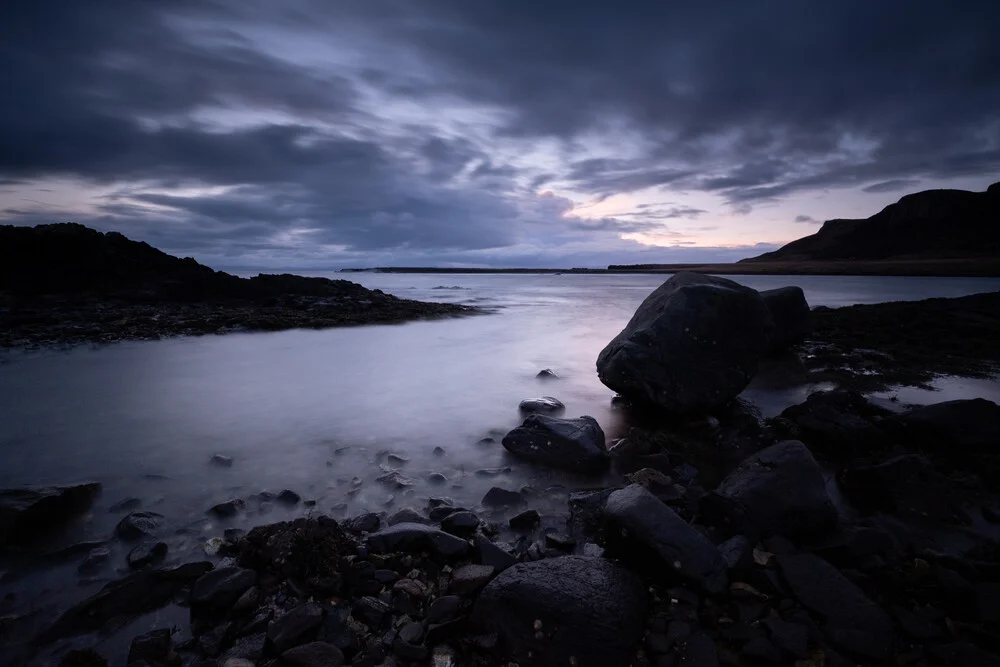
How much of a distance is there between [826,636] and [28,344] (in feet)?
57.6

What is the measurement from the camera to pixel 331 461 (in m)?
5.64

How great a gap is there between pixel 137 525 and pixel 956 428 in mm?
8522

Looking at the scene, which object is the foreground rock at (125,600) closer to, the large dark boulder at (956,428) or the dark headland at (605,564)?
the dark headland at (605,564)

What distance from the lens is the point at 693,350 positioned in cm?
692

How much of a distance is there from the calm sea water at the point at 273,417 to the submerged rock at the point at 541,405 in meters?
0.18

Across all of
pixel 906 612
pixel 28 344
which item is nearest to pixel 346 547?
pixel 906 612

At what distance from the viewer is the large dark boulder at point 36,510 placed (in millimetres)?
3768

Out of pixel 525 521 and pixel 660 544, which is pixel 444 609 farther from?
pixel 660 544

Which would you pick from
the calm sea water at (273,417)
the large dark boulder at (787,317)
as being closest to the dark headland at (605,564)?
the calm sea water at (273,417)

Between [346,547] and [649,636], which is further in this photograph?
[346,547]

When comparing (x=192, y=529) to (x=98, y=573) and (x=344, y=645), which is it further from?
(x=344, y=645)

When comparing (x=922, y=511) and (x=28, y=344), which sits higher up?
(x=28, y=344)

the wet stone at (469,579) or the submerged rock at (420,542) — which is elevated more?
the submerged rock at (420,542)

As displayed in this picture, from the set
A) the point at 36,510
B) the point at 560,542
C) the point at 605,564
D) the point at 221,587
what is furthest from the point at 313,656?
the point at 36,510
